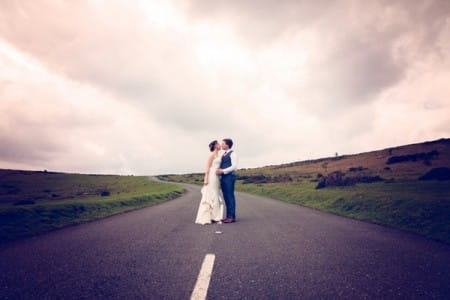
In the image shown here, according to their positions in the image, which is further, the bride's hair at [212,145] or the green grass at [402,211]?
the bride's hair at [212,145]

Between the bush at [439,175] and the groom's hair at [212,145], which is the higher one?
the groom's hair at [212,145]

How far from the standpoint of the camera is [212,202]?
33.0ft

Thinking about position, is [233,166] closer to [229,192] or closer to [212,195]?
[229,192]

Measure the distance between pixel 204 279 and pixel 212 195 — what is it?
20.0ft

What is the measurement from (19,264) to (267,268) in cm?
434

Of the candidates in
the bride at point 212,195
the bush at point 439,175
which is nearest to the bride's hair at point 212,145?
the bride at point 212,195

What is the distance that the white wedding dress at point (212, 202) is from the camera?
32.3ft

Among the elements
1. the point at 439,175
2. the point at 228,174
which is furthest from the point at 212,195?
the point at 439,175

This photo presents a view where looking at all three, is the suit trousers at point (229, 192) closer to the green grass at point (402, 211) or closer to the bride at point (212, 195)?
the bride at point (212, 195)

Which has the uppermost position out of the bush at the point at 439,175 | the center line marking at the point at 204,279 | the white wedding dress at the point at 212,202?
the bush at the point at 439,175

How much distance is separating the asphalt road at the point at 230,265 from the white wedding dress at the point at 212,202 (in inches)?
77.5

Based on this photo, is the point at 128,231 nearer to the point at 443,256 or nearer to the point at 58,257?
the point at 58,257

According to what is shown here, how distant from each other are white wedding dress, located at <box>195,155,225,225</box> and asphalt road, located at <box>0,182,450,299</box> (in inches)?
77.5

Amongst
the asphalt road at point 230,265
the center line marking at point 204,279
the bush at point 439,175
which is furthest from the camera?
the bush at point 439,175
